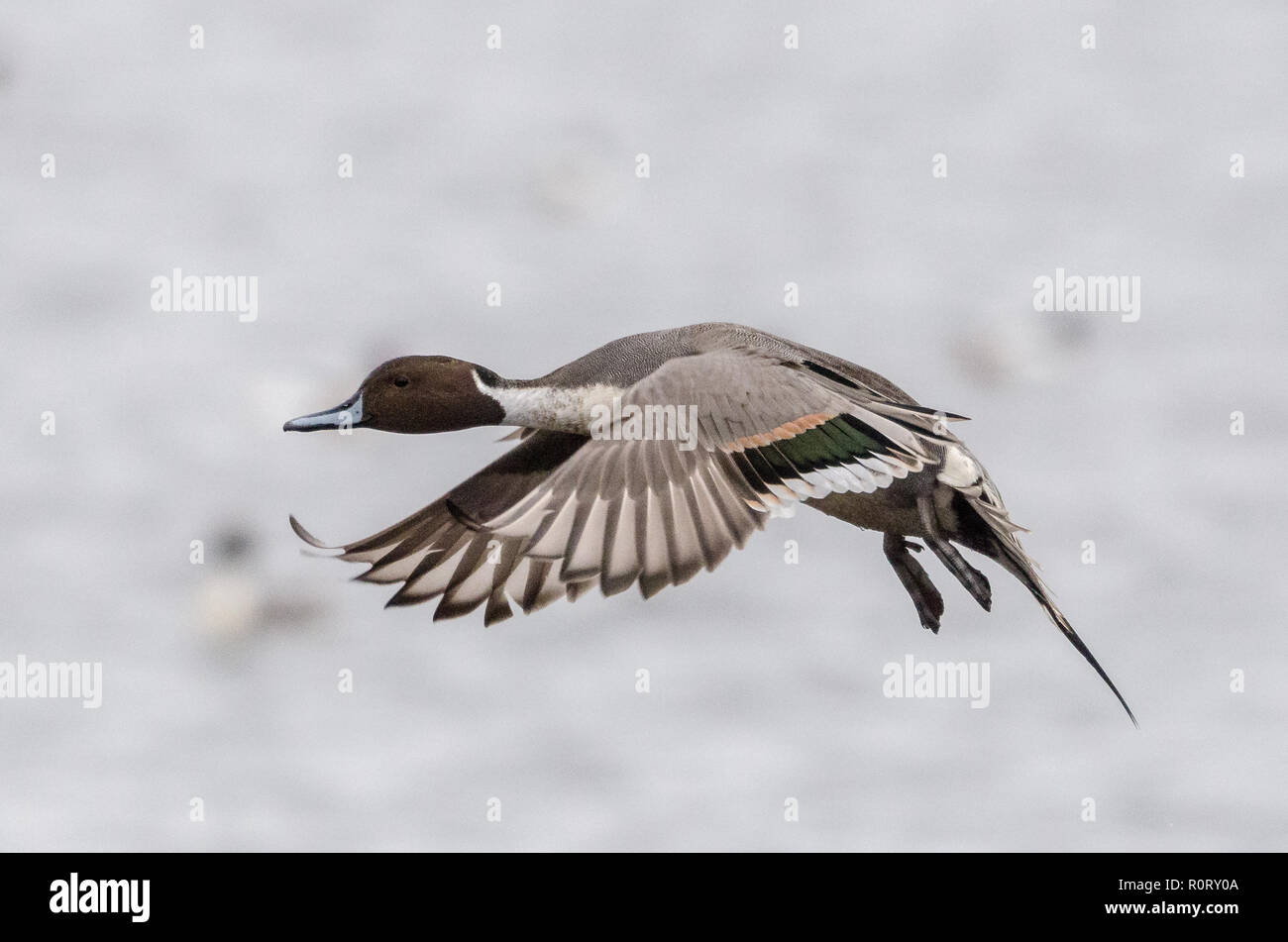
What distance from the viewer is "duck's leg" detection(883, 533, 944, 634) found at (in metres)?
3.08

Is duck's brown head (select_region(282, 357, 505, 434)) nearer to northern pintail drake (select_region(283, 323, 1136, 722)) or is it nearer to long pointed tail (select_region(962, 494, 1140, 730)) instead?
northern pintail drake (select_region(283, 323, 1136, 722))

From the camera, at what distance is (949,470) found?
2.91 m

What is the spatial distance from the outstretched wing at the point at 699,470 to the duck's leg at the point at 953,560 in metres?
0.12

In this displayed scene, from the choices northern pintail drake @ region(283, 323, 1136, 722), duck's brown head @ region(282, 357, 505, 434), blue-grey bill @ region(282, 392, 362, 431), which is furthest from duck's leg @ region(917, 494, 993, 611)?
blue-grey bill @ region(282, 392, 362, 431)

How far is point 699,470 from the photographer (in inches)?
102

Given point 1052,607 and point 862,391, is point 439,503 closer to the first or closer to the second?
point 862,391

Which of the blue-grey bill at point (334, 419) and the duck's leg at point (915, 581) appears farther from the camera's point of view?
the duck's leg at point (915, 581)

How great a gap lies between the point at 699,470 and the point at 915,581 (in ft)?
2.30

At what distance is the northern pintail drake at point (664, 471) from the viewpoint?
8.30 ft

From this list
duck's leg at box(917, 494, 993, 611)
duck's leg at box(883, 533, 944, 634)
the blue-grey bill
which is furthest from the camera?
duck's leg at box(883, 533, 944, 634)

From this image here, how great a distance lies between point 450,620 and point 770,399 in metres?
0.72

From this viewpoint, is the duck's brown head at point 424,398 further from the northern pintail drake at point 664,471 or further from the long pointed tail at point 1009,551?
the long pointed tail at point 1009,551

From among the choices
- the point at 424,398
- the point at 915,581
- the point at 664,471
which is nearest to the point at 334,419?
the point at 424,398

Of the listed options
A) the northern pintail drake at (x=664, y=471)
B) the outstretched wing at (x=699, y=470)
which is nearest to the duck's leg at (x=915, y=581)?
the northern pintail drake at (x=664, y=471)
